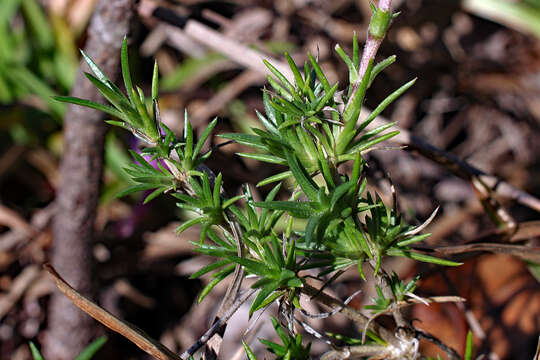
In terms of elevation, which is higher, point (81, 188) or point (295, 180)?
point (295, 180)

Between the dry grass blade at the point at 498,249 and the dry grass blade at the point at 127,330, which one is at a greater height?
the dry grass blade at the point at 498,249

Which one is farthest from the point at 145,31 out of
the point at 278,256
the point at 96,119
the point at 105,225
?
the point at 278,256

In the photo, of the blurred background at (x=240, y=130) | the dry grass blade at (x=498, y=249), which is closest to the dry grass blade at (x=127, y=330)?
the dry grass blade at (x=498, y=249)

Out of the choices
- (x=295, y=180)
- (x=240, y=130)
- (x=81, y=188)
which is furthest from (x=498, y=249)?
(x=240, y=130)

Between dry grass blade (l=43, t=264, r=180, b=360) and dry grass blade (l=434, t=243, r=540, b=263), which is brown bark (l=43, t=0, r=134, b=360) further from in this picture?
dry grass blade (l=434, t=243, r=540, b=263)

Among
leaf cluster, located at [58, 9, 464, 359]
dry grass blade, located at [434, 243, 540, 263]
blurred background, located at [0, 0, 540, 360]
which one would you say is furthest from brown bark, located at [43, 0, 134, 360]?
dry grass blade, located at [434, 243, 540, 263]

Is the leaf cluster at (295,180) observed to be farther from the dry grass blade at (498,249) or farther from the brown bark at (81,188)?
the brown bark at (81,188)

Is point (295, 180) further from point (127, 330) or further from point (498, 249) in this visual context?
point (498, 249)
